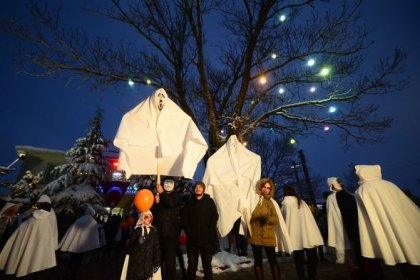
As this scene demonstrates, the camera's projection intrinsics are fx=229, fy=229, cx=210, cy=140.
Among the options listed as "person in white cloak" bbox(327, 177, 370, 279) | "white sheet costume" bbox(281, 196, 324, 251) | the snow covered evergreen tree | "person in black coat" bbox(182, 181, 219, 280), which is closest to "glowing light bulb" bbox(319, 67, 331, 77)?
"person in white cloak" bbox(327, 177, 370, 279)

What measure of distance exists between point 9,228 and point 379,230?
10.2m

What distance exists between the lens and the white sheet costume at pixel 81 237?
18.4 ft

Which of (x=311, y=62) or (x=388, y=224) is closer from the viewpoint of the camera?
(x=388, y=224)

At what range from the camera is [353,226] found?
4137 millimetres

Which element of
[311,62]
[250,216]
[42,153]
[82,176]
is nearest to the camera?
[250,216]

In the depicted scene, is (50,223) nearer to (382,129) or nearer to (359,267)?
(359,267)

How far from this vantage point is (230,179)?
16.7 feet

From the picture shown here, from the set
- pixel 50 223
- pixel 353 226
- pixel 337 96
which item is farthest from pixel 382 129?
pixel 50 223

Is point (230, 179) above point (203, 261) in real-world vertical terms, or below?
above

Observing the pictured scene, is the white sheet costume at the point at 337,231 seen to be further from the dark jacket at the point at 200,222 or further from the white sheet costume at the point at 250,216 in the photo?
the dark jacket at the point at 200,222

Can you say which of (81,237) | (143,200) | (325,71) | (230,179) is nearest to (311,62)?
(325,71)

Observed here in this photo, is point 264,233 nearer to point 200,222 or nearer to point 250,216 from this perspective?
point 250,216

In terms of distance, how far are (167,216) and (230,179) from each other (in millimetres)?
1580

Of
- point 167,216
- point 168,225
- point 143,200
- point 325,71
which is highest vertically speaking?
point 325,71
